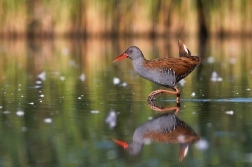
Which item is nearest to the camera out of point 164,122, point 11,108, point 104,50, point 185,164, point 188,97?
point 185,164

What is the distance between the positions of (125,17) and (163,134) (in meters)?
19.1

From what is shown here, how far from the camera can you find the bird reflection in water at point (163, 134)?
5488 millimetres

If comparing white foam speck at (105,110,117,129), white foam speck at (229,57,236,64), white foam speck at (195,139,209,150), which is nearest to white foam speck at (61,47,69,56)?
white foam speck at (229,57,236,64)

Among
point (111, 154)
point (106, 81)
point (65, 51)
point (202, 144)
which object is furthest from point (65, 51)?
point (111, 154)

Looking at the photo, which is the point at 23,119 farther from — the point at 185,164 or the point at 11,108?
the point at 185,164

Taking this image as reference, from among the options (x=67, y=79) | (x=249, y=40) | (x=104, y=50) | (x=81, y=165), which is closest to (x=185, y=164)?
(x=81, y=165)

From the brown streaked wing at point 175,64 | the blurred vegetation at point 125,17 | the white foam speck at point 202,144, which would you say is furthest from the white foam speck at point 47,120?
the blurred vegetation at point 125,17

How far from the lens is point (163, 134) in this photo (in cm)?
603

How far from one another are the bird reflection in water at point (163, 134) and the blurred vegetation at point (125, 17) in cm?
1734

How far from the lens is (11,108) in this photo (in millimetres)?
7930

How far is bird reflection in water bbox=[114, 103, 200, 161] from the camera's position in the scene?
549 cm

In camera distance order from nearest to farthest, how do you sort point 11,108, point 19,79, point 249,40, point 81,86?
point 11,108 → point 81,86 → point 19,79 → point 249,40

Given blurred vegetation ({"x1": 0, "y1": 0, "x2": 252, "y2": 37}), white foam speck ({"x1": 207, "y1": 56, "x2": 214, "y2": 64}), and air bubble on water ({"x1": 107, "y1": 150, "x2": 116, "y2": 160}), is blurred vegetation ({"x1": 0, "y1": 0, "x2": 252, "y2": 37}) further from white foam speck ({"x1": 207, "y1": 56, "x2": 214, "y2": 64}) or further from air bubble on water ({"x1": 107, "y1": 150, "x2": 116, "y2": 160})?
air bubble on water ({"x1": 107, "y1": 150, "x2": 116, "y2": 160})

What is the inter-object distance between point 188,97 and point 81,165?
444 cm
